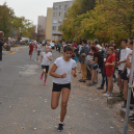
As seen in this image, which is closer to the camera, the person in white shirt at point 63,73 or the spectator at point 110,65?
the person in white shirt at point 63,73

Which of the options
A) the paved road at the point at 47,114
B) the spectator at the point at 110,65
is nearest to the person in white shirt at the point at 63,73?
the paved road at the point at 47,114

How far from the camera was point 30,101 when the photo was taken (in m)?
7.41

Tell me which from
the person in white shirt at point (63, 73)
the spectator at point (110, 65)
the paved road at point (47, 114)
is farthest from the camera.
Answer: the spectator at point (110, 65)

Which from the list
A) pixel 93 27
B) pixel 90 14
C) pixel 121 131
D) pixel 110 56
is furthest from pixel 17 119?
pixel 90 14

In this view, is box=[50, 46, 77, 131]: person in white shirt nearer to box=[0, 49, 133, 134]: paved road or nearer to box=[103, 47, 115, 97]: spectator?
box=[0, 49, 133, 134]: paved road

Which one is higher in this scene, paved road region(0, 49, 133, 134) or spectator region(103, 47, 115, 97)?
spectator region(103, 47, 115, 97)

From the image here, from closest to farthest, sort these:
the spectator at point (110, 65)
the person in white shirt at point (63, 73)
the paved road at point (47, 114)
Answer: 1. the person in white shirt at point (63, 73)
2. the paved road at point (47, 114)
3. the spectator at point (110, 65)

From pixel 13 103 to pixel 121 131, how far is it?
3398 mm

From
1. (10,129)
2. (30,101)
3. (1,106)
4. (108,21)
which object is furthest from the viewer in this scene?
(108,21)

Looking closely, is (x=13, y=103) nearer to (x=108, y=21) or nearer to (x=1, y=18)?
(x=108, y=21)

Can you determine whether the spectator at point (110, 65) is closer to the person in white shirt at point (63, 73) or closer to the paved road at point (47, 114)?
the paved road at point (47, 114)

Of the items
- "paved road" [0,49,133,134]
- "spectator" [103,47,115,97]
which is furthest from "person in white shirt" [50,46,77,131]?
"spectator" [103,47,115,97]

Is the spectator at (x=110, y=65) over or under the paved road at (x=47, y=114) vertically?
over

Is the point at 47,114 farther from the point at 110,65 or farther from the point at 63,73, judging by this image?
the point at 110,65
